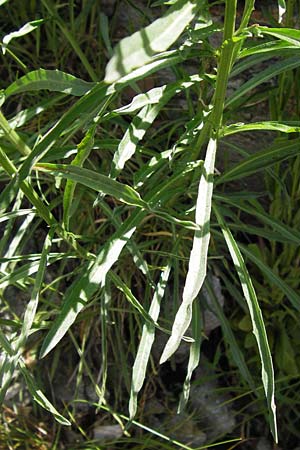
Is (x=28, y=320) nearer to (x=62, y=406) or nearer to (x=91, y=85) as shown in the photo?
(x=91, y=85)

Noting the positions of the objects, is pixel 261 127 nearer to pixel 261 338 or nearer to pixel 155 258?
pixel 261 338

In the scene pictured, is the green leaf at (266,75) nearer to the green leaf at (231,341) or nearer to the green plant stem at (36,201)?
the green plant stem at (36,201)

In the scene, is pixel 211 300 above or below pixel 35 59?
below

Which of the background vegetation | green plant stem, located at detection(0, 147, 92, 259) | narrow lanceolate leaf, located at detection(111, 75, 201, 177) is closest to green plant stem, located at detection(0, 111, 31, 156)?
green plant stem, located at detection(0, 147, 92, 259)

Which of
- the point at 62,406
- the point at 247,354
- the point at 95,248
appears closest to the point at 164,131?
the point at 95,248

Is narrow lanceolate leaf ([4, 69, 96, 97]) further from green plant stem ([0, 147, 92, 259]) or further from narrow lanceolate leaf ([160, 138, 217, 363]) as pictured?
narrow lanceolate leaf ([160, 138, 217, 363])

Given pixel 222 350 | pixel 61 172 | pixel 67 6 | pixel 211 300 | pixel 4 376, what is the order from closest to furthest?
pixel 61 172, pixel 4 376, pixel 211 300, pixel 67 6, pixel 222 350
